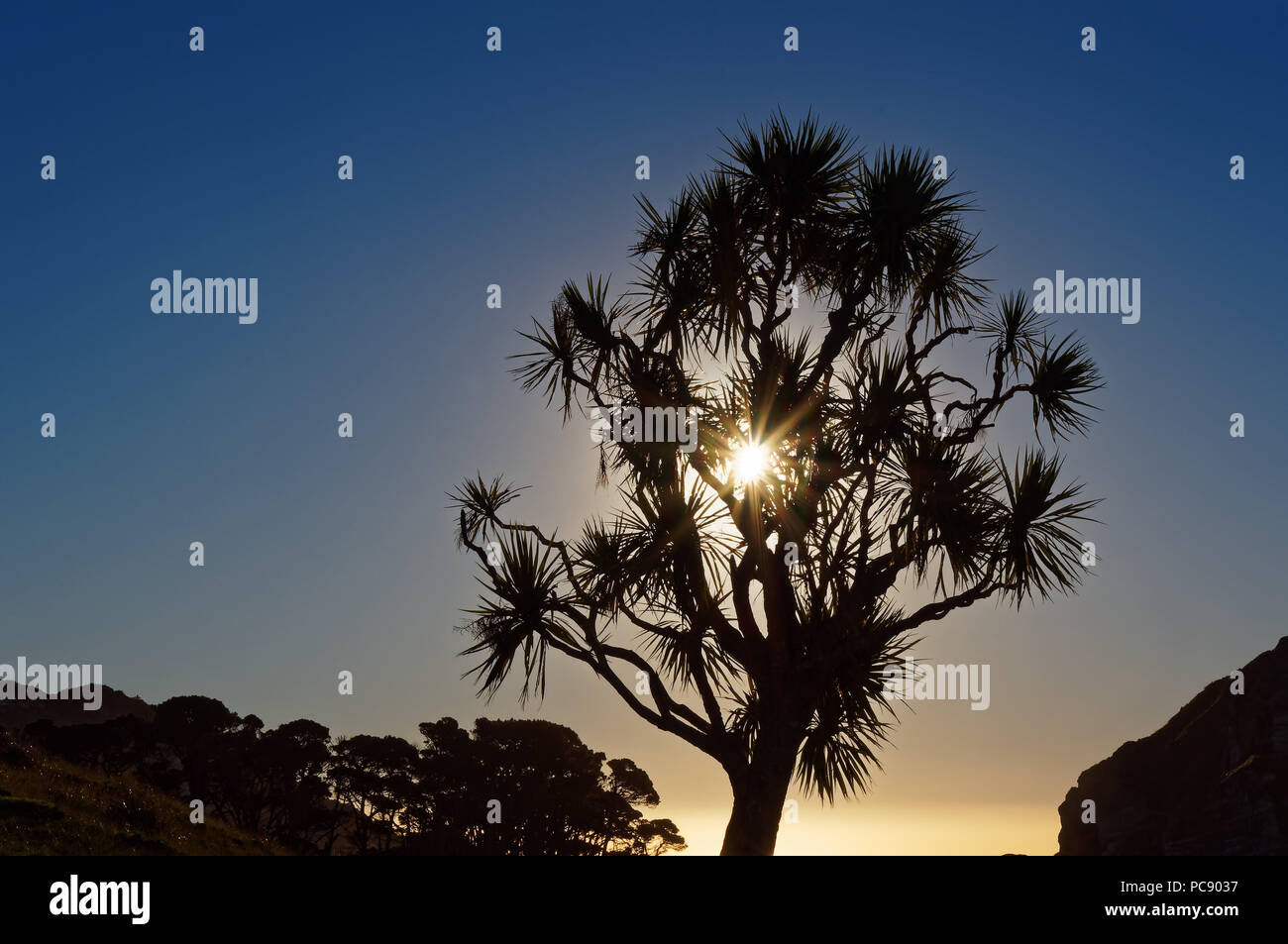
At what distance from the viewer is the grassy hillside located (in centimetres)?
1244

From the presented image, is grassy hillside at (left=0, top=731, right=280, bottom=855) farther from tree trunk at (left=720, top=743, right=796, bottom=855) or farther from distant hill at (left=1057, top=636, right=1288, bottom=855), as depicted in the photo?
distant hill at (left=1057, top=636, right=1288, bottom=855)

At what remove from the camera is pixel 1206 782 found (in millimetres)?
66625

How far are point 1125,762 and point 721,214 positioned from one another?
74.7m

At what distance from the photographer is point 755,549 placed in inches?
475

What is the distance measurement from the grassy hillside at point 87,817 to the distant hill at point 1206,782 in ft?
183

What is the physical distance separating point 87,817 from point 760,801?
9531 mm

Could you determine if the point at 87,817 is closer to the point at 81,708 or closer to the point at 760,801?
the point at 760,801

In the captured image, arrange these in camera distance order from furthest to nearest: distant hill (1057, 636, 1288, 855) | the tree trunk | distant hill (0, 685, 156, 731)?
1. distant hill (0, 685, 156, 731)
2. distant hill (1057, 636, 1288, 855)
3. the tree trunk

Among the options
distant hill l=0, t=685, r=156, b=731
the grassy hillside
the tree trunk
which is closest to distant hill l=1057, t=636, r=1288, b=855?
the tree trunk

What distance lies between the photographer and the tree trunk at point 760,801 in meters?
11.2

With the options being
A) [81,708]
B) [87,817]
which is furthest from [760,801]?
[81,708]

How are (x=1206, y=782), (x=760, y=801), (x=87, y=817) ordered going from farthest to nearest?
(x=1206, y=782), (x=87, y=817), (x=760, y=801)

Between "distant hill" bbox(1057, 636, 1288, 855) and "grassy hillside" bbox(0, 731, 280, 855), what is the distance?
5584 centimetres
